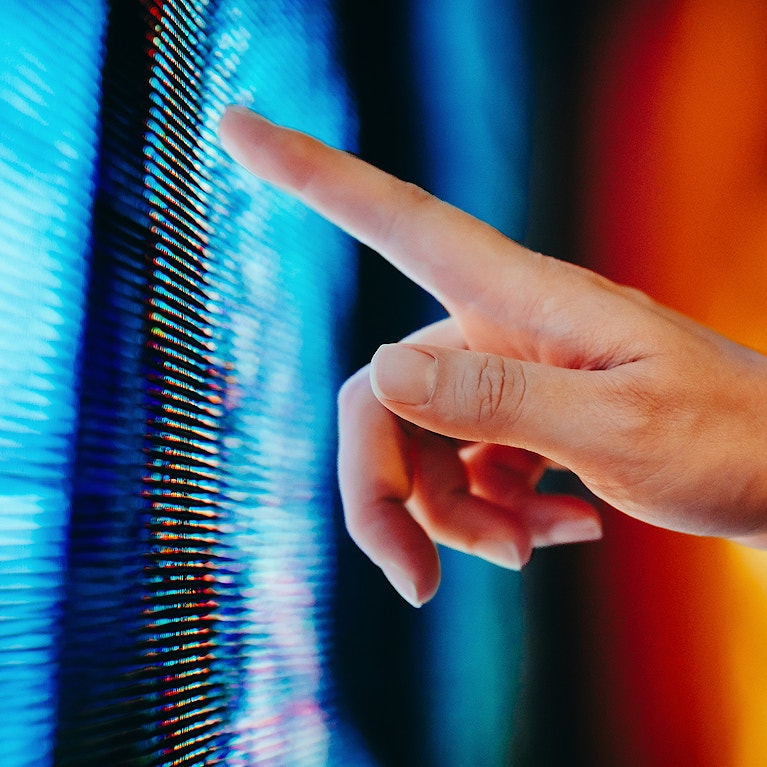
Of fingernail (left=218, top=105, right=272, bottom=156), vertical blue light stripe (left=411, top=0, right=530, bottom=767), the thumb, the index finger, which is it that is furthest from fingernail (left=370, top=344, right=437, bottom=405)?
vertical blue light stripe (left=411, top=0, right=530, bottom=767)

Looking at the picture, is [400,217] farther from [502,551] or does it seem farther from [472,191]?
[472,191]

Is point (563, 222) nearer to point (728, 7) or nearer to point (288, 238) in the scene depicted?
point (728, 7)

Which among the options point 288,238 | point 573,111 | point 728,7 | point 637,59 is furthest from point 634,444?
point 728,7

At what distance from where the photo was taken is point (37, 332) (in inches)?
16.6

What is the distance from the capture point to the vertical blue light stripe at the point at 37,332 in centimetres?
39

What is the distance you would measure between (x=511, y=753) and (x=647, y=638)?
15.3 inches

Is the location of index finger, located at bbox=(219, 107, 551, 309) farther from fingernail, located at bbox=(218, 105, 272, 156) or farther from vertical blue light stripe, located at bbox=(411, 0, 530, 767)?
vertical blue light stripe, located at bbox=(411, 0, 530, 767)

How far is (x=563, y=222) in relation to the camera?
1.38m

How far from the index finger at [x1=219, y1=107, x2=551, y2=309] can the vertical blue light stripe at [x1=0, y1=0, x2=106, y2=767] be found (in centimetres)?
19

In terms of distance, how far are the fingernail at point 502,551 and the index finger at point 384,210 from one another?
0.42 metres

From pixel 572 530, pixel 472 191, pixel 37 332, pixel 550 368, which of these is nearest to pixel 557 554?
pixel 572 530

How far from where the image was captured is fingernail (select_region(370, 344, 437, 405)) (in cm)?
53

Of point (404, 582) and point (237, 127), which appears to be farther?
point (404, 582)

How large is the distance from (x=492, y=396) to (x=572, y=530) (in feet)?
1.55
